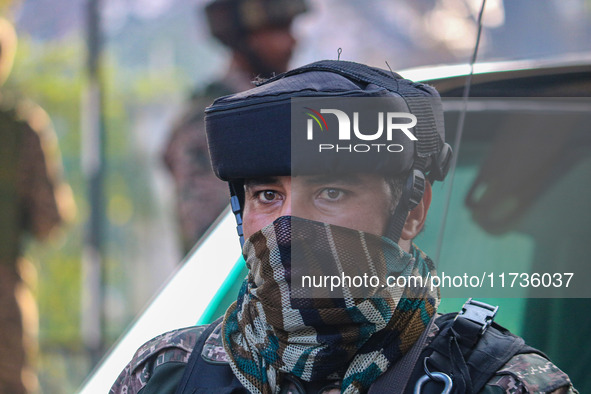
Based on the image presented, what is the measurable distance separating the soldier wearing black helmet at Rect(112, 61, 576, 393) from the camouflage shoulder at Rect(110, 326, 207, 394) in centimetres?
4

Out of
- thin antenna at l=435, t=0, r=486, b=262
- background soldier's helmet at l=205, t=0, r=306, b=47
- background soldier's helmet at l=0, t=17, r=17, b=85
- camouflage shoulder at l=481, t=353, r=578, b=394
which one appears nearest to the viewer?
camouflage shoulder at l=481, t=353, r=578, b=394

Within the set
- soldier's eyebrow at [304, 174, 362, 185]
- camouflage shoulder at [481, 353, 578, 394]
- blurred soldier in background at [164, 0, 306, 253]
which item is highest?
soldier's eyebrow at [304, 174, 362, 185]

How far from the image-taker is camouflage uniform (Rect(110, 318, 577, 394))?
1.40m

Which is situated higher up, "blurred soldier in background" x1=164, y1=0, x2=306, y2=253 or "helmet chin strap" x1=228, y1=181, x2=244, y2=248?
"helmet chin strap" x1=228, y1=181, x2=244, y2=248

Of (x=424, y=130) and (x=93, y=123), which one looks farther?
(x=93, y=123)

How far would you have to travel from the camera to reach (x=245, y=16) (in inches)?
165

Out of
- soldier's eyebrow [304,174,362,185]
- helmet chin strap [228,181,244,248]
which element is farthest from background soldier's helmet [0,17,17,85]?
soldier's eyebrow [304,174,362,185]

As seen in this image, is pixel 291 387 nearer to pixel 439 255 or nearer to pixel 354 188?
pixel 354 188

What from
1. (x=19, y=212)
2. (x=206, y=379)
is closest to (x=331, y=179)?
(x=206, y=379)

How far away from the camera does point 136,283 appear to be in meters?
5.78

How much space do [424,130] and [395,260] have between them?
0.28 meters

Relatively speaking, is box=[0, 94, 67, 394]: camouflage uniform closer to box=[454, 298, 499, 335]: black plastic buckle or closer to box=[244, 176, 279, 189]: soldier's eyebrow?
box=[244, 176, 279, 189]: soldier's eyebrow

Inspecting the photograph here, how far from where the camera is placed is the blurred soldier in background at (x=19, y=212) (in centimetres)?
436

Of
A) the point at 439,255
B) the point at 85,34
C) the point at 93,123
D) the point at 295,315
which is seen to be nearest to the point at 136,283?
the point at 93,123
